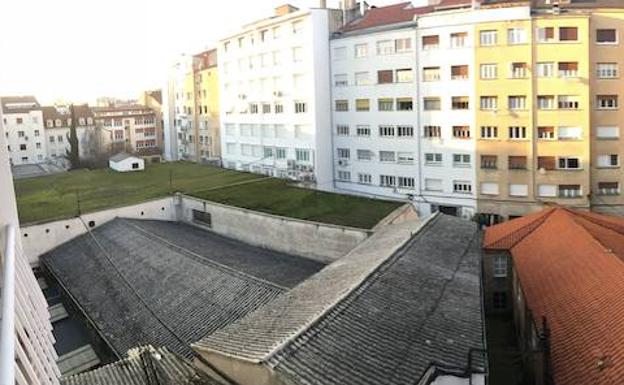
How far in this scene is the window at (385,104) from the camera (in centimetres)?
4014

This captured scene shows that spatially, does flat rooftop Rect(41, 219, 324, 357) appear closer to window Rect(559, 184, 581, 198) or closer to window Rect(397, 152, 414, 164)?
window Rect(397, 152, 414, 164)

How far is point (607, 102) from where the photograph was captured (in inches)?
1361

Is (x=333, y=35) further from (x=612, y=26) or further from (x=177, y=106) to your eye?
(x=177, y=106)

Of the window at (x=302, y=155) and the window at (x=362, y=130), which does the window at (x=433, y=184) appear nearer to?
the window at (x=362, y=130)

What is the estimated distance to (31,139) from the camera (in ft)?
241

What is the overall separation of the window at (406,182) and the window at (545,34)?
11.4 meters

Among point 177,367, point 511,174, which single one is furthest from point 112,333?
point 511,174

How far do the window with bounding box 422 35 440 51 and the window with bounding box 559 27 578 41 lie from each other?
700cm

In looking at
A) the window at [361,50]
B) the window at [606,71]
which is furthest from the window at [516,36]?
the window at [361,50]

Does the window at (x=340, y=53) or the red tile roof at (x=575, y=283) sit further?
the window at (x=340, y=53)

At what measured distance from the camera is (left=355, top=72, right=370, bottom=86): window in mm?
41156

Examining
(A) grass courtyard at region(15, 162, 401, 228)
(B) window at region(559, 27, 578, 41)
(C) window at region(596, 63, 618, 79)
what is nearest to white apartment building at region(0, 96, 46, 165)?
(A) grass courtyard at region(15, 162, 401, 228)

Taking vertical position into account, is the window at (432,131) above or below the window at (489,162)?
above

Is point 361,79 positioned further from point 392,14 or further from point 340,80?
point 392,14
